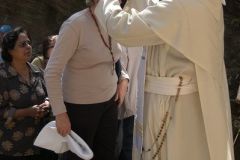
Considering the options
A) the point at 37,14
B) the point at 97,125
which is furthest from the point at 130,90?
the point at 37,14

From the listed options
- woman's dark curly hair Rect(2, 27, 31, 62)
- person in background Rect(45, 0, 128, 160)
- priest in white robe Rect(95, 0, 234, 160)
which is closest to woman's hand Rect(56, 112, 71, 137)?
person in background Rect(45, 0, 128, 160)

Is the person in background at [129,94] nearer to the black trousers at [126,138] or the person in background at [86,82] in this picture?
the black trousers at [126,138]

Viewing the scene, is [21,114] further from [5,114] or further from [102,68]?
[102,68]

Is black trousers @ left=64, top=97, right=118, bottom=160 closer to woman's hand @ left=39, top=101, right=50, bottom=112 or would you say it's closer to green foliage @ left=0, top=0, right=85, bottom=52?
woman's hand @ left=39, top=101, right=50, bottom=112

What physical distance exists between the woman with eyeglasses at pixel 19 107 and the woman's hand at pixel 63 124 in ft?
2.07

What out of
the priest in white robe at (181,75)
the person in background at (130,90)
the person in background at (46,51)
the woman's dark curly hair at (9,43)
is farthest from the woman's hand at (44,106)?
the person in background at (46,51)

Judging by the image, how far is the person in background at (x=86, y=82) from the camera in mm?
3525

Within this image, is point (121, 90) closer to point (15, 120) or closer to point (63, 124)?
point (63, 124)

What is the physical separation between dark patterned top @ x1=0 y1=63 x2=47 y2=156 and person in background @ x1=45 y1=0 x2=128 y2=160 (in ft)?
1.56

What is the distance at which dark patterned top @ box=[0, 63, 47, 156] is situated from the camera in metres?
4.08

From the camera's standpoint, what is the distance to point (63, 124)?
3512 millimetres

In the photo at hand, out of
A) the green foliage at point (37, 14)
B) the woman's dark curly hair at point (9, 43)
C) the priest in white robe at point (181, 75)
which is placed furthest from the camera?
the green foliage at point (37, 14)

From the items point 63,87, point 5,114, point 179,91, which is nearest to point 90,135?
point 63,87

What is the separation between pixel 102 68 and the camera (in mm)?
3768
